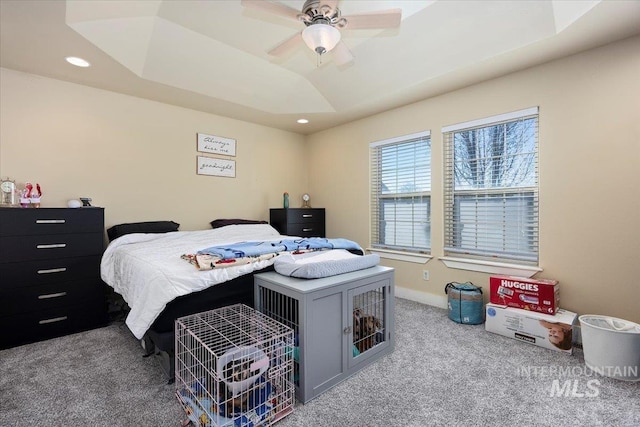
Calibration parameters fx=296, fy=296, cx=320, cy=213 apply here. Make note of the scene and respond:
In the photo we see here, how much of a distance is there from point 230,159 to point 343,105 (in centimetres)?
164

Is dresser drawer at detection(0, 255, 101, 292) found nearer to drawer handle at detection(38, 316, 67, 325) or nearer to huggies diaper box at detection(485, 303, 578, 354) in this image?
drawer handle at detection(38, 316, 67, 325)

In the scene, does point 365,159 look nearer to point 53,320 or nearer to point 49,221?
point 49,221

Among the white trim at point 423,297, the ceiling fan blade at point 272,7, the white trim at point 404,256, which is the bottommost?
the white trim at point 423,297

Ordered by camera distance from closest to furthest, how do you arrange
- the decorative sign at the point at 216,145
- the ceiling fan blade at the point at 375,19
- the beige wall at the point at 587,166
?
1. the ceiling fan blade at the point at 375,19
2. the beige wall at the point at 587,166
3. the decorative sign at the point at 216,145

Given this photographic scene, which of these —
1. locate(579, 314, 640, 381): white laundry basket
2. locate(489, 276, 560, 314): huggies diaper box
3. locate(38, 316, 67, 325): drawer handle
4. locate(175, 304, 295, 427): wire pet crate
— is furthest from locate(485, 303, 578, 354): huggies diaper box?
locate(38, 316, 67, 325): drawer handle

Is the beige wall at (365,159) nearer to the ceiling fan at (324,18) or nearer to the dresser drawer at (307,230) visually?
the dresser drawer at (307,230)

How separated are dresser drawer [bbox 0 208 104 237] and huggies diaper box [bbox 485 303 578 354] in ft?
11.6

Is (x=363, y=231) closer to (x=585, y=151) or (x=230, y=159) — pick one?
(x=230, y=159)

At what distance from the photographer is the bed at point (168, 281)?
5.26 ft

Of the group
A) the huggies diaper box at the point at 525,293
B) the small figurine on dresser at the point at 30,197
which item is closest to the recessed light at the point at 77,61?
the small figurine on dresser at the point at 30,197

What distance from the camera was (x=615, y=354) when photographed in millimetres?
1827

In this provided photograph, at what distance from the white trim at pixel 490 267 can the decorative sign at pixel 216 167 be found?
282cm

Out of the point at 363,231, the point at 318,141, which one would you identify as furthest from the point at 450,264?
the point at 318,141

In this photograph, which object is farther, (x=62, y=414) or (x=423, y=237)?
(x=423, y=237)
